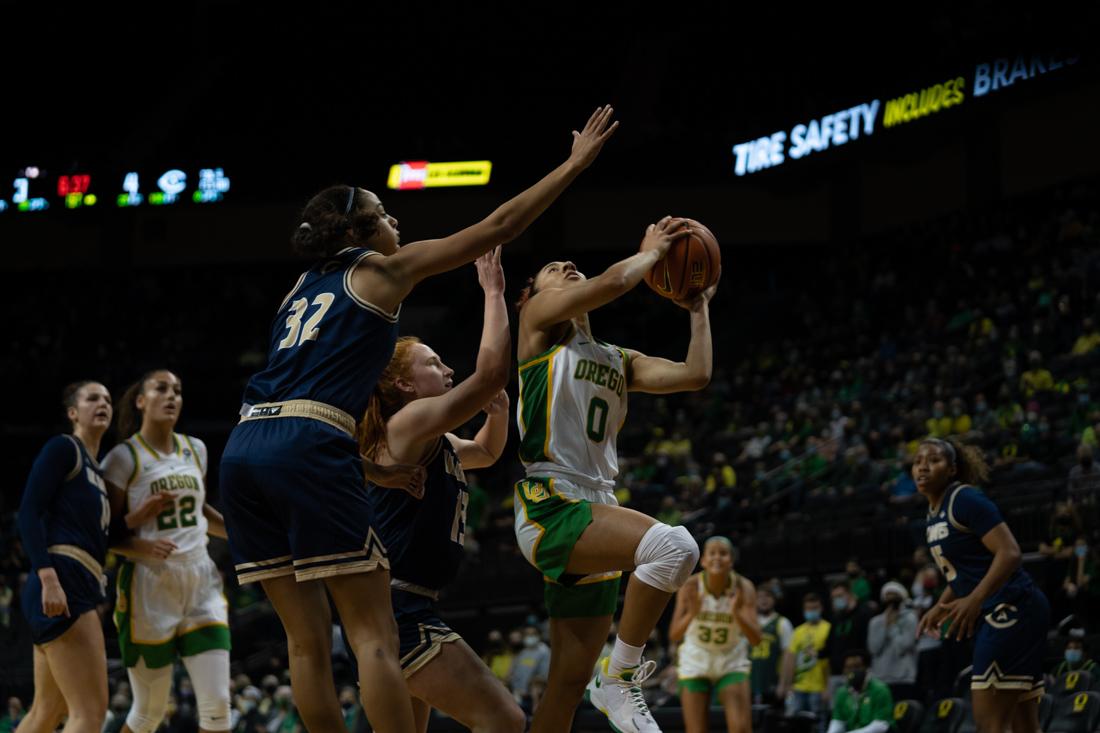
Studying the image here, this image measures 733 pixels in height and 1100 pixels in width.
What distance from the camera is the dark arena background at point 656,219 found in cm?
1512

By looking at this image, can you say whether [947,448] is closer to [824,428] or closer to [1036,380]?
[1036,380]

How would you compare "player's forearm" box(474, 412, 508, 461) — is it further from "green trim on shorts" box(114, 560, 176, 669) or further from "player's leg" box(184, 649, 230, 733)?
"green trim on shorts" box(114, 560, 176, 669)

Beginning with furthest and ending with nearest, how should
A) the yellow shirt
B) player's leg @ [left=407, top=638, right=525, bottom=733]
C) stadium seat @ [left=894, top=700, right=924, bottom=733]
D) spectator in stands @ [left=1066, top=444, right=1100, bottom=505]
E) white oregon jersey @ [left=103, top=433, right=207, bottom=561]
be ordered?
spectator in stands @ [left=1066, top=444, right=1100, bottom=505], the yellow shirt, stadium seat @ [left=894, top=700, right=924, bottom=733], white oregon jersey @ [left=103, top=433, right=207, bottom=561], player's leg @ [left=407, top=638, right=525, bottom=733]

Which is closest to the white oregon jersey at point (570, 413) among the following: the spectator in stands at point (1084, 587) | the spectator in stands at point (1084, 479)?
the spectator in stands at point (1084, 587)

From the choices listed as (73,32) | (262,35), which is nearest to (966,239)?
(262,35)

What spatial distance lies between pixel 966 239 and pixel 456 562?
65.2 feet

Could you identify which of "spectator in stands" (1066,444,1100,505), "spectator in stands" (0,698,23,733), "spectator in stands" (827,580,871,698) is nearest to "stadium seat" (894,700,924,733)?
"spectator in stands" (827,580,871,698)

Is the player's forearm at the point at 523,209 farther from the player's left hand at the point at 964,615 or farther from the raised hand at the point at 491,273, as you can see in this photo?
the player's left hand at the point at 964,615

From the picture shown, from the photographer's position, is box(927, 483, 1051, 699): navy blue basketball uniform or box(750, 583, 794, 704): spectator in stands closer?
box(927, 483, 1051, 699): navy blue basketball uniform

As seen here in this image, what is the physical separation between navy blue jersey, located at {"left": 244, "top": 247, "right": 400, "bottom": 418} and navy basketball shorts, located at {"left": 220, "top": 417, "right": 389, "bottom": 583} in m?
0.12

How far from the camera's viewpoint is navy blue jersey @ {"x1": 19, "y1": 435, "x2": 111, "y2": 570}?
6.75 m

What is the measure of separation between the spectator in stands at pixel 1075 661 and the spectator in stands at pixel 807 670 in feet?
7.82

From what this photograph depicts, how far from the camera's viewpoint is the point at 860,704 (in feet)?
35.0

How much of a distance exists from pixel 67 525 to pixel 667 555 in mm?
3495
